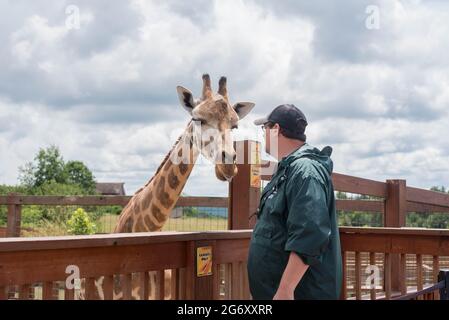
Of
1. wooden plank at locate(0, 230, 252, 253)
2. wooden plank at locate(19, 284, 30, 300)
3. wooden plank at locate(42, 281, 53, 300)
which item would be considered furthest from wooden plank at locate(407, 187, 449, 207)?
wooden plank at locate(19, 284, 30, 300)

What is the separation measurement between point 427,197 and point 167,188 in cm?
451

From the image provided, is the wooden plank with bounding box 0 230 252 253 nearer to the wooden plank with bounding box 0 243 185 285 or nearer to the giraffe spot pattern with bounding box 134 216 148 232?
the wooden plank with bounding box 0 243 185 285

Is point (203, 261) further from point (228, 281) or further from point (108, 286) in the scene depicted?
point (108, 286)

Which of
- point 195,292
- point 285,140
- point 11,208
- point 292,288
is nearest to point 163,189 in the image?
point 195,292

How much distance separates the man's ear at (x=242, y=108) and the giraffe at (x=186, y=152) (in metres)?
0.27

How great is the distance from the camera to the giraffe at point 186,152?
603cm

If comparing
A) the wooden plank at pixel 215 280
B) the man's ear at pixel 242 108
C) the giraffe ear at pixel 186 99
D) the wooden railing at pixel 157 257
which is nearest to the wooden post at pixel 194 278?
the wooden railing at pixel 157 257

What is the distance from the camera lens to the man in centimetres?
308

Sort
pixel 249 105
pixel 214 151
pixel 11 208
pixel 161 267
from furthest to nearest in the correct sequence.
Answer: pixel 11 208 → pixel 249 105 → pixel 214 151 → pixel 161 267

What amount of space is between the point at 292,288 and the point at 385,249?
87.0 inches

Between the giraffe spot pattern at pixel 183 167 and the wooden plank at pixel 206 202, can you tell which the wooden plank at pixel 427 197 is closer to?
the wooden plank at pixel 206 202
